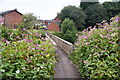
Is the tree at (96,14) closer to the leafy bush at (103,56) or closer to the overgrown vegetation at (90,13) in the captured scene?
the overgrown vegetation at (90,13)

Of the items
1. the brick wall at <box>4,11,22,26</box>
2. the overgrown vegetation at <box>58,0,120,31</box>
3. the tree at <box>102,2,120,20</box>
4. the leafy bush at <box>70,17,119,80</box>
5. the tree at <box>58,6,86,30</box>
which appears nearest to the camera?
the leafy bush at <box>70,17,119,80</box>

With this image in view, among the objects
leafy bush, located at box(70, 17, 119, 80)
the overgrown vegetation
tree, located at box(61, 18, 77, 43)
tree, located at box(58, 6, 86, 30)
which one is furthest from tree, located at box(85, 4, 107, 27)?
leafy bush, located at box(70, 17, 119, 80)

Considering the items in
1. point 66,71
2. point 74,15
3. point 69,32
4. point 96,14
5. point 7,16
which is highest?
point 96,14

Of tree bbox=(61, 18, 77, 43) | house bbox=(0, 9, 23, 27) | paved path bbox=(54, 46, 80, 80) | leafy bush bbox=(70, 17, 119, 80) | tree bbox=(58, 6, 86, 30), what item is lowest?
paved path bbox=(54, 46, 80, 80)

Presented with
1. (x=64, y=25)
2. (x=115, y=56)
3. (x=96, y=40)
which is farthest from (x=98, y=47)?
(x=64, y=25)

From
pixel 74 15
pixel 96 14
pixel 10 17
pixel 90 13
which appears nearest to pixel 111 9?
pixel 96 14

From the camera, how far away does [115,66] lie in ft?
6.90

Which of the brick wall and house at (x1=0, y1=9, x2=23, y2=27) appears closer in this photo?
house at (x1=0, y1=9, x2=23, y2=27)

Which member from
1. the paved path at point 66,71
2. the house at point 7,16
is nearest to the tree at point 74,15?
the paved path at point 66,71

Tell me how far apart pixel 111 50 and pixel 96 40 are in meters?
0.39

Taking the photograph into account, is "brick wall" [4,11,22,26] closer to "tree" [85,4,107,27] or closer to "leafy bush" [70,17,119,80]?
"leafy bush" [70,17,119,80]

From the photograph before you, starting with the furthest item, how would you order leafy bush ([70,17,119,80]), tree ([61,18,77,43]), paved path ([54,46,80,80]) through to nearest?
1. tree ([61,18,77,43])
2. paved path ([54,46,80,80])
3. leafy bush ([70,17,119,80])

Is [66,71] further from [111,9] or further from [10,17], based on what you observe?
[111,9]

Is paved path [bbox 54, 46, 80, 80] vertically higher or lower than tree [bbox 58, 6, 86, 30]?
lower
